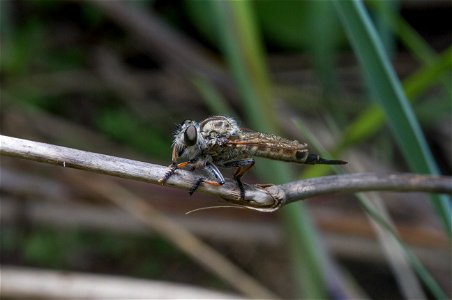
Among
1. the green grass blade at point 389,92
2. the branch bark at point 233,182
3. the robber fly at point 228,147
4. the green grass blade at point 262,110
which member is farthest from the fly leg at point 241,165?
the green grass blade at point 262,110

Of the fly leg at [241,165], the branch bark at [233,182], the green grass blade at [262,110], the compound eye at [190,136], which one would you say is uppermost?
the green grass blade at [262,110]

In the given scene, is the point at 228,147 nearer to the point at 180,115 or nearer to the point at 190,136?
the point at 190,136

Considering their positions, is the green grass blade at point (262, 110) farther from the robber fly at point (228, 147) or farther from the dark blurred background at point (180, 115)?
the robber fly at point (228, 147)

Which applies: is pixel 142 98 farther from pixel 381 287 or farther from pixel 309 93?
pixel 381 287

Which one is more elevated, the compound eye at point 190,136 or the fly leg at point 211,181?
the compound eye at point 190,136

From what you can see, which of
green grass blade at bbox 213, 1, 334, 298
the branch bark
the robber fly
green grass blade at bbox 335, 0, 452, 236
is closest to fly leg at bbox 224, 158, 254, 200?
the robber fly

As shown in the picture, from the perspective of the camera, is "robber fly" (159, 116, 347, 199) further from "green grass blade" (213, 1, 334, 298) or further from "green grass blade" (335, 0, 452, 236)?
"green grass blade" (213, 1, 334, 298)
